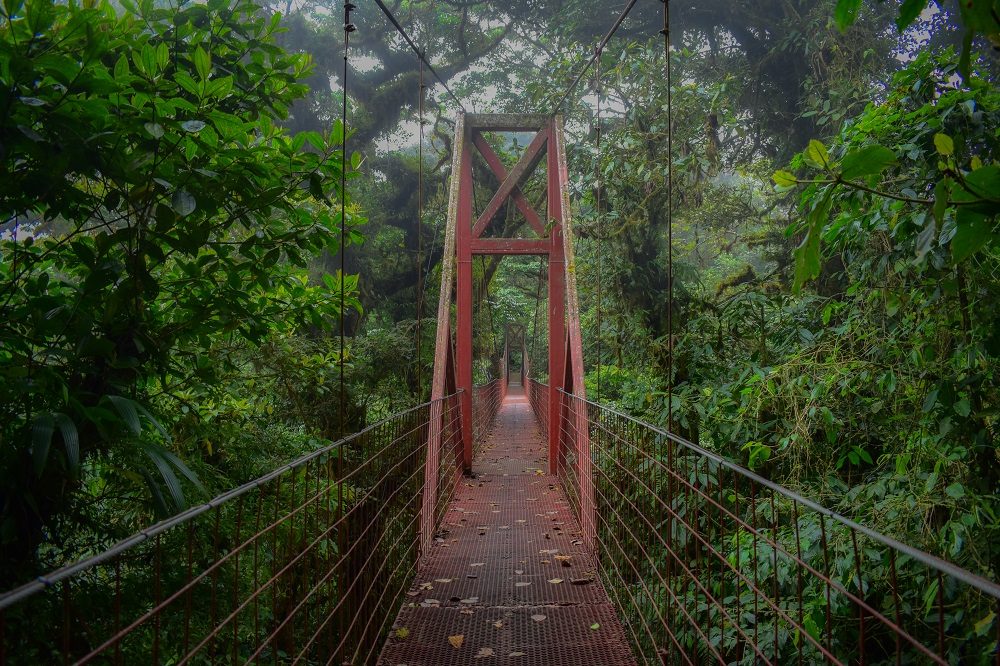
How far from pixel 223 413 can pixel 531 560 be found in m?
1.83

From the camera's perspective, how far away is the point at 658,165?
5.90 metres

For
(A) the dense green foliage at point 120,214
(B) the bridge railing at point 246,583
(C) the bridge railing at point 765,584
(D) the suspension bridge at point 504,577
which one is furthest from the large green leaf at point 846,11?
(A) the dense green foliage at point 120,214

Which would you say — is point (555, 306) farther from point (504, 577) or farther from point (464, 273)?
point (504, 577)

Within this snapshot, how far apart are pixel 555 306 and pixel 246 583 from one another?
438 centimetres

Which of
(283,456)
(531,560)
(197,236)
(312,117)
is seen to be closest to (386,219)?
(312,117)

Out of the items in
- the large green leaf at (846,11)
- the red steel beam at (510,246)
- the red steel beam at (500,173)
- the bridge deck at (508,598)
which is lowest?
the bridge deck at (508,598)

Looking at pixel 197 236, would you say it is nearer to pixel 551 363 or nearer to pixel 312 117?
pixel 551 363

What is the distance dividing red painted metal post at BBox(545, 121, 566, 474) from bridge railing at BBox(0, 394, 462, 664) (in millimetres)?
2514

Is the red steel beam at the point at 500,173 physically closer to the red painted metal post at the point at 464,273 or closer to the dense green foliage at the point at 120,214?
the red painted metal post at the point at 464,273

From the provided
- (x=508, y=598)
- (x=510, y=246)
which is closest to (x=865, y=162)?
(x=508, y=598)

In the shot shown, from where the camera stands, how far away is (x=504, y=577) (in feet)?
10.4

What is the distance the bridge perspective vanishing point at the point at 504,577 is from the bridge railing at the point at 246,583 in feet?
0.04

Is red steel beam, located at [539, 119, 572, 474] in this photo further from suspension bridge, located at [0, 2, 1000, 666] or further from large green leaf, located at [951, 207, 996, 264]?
large green leaf, located at [951, 207, 996, 264]

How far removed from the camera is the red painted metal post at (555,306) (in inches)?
238
